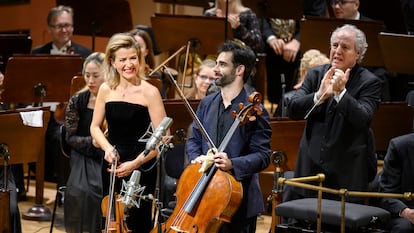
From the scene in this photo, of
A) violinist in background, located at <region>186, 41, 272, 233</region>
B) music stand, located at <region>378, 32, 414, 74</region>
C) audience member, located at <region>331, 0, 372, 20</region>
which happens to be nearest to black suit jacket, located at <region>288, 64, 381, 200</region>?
violinist in background, located at <region>186, 41, 272, 233</region>

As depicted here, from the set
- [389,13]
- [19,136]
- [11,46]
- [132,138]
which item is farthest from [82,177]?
[389,13]

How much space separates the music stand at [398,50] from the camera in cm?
614

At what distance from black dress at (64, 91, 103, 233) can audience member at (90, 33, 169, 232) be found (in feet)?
2.65

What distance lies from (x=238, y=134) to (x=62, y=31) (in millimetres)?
3859

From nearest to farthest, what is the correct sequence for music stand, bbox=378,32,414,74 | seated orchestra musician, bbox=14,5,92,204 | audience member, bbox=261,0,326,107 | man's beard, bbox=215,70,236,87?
1. man's beard, bbox=215,70,236,87
2. music stand, bbox=378,32,414,74
3. seated orchestra musician, bbox=14,5,92,204
4. audience member, bbox=261,0,326,107

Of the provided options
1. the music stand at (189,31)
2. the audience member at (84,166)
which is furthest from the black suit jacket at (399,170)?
the music stand at (189,31)

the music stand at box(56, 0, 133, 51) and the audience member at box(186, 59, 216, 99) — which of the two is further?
the music stand at box(56, 0, 133, 51)

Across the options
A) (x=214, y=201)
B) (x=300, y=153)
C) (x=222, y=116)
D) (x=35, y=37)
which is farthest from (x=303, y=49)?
(x=35, y=37)

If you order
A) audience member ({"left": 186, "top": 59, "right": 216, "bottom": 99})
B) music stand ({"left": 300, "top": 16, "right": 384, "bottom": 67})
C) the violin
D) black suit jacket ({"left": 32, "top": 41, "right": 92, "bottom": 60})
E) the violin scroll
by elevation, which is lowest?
the violin

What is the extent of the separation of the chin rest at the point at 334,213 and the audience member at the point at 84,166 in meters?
1.68

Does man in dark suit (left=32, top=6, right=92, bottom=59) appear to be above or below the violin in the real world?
above

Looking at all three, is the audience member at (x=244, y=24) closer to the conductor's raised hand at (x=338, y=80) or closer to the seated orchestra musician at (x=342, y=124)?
the seated orchestra musician at (x=342, y=124)

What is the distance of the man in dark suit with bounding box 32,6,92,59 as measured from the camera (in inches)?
326

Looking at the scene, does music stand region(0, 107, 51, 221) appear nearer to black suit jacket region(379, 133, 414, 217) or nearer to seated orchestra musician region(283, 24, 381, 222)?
seated orchestra musician region(283, 24, 381, 222)
